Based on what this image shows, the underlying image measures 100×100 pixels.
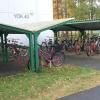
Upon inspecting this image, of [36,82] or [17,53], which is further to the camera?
[17,53]

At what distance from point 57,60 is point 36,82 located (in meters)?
4.36

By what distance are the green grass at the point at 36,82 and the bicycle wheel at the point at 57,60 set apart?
106 centimetres

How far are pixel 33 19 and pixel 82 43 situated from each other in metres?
6.11

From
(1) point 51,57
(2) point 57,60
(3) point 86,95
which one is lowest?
(3) point 86,95

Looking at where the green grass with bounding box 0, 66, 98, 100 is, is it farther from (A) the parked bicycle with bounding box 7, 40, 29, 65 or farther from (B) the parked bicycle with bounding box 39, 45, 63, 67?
(A) the parked bicycle with bounding box 7, 40, 29, 65

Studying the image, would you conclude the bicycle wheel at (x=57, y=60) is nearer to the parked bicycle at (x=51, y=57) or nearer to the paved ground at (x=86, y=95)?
the parked bicycle at (x=51, y=57)

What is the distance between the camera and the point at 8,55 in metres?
19.1

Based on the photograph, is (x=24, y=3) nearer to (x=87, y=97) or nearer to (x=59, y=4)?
(x=87, y=97)

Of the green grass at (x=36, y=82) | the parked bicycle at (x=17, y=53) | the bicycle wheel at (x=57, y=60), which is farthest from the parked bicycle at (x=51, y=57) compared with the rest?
the parked bicycle at (x=17, y=53)

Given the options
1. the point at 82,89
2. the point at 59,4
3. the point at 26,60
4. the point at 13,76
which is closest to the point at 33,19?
the point at 26,60

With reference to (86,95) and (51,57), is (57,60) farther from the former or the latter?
(86,95)

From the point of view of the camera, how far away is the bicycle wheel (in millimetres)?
15891

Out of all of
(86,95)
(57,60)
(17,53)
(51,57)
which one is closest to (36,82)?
(86,95)

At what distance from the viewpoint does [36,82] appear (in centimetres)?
1180
